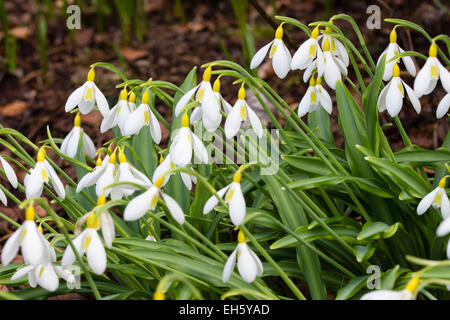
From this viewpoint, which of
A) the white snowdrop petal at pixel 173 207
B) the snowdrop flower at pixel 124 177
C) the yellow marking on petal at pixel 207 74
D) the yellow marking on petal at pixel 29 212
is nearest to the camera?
the yellow marking on petal at pixel 29 212

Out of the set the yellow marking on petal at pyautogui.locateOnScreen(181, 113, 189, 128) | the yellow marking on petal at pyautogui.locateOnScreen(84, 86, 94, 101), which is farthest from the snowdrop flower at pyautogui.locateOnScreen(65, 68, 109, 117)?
the yellow marking on petal at pyautogui.locateOnScreen(181, 113, 189, 128)

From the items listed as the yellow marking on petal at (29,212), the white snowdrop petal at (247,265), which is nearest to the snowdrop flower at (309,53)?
the white snowdrop petal at (247,265)

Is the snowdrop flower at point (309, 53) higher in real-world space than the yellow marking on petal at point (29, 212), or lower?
higher

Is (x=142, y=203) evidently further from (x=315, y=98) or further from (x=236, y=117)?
(x=315, y=98)

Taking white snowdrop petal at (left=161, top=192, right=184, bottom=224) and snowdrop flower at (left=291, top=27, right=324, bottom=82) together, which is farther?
snowdrop flower at (left=291, top=27, right=324, bottom=82)

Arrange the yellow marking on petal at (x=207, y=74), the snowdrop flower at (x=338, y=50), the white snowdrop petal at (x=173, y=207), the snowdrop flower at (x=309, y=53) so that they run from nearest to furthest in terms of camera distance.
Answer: the white snowdrop petal at (x=173, y=207), the yellow marking on petal at (x=207, y=74), the snowdrop flower at (x=309, y=53), the snowdrop flower at (x=338, y=50)

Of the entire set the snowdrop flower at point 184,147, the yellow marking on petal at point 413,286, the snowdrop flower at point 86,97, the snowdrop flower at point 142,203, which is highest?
the snowdrop flower at point 86,97

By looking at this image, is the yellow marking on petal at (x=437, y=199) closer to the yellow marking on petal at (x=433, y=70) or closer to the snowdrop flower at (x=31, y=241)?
the yellow marking on petal at (x=433, y=70)

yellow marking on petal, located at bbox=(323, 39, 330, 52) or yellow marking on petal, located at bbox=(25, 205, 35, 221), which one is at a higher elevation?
yellow marking on petal, located at bbox=(323, 39, 330, 52)

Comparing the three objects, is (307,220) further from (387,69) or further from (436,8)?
(436,8)

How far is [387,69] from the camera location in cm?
204

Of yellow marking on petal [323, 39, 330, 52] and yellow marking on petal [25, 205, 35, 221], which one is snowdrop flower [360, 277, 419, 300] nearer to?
yellow marking on petal [25, 205, 35, 221]

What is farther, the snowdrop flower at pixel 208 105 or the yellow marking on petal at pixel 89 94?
the yellow marking on petal at pixel 89 94
